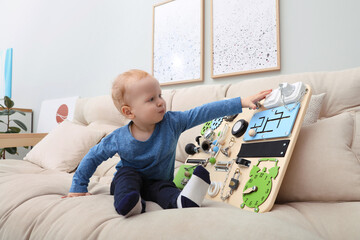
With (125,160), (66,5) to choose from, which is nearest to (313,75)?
(125,160)

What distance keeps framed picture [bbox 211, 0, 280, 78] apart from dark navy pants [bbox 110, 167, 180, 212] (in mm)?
1108

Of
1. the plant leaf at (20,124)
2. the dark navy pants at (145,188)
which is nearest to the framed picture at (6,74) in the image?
the plant leaf at (20,124)

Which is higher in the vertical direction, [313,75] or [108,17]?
[108,17]

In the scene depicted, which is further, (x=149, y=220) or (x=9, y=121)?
(x=9, y=121)

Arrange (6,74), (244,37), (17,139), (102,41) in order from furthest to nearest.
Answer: (6,74), (102,41), (17,139), (244,37)

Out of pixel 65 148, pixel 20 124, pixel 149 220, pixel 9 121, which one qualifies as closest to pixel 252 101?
pixel 149 220

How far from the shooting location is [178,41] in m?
2.13

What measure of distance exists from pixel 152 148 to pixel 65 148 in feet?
3.11

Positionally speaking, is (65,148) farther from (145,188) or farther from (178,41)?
(178,41)

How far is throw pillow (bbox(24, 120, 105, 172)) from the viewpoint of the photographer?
1629mm

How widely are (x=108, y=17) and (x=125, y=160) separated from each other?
6.53 ft

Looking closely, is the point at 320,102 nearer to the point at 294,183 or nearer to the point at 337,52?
the point at 294,183

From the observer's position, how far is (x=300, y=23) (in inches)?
63.7

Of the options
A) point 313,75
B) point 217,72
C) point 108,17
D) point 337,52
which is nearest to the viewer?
point 313,75
